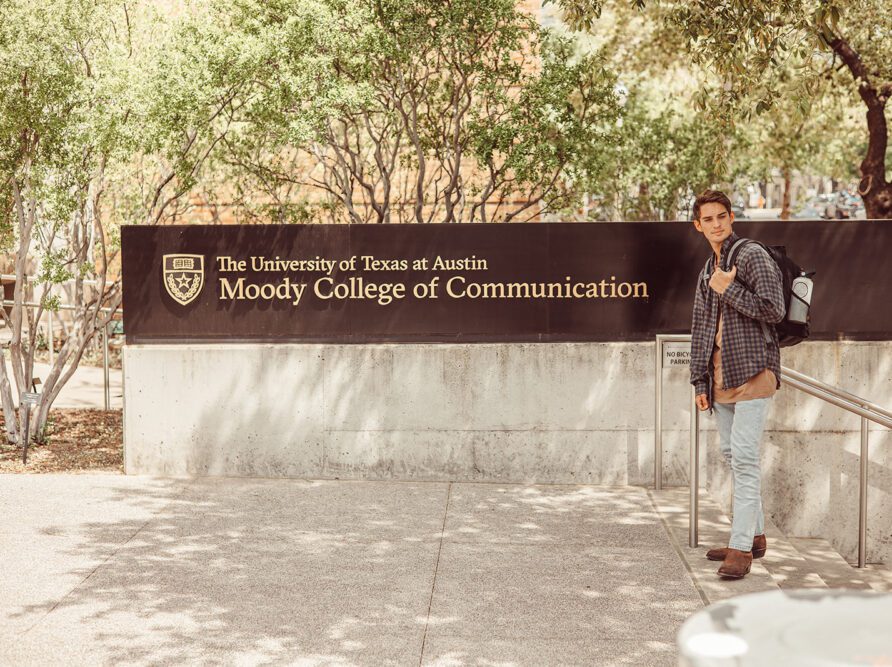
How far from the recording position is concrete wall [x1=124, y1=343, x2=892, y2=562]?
7605 mm

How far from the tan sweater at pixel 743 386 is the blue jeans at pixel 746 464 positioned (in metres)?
0.03

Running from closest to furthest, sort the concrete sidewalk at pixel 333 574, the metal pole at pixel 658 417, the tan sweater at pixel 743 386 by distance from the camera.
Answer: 1. the concrete sidewalk at pixel 333 574
2. the tan sweater at pixel 743 386
3. the metal pole at pixel 658 417

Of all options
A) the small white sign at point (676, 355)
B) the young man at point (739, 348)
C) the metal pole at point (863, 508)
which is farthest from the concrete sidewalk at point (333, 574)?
the metal pole at point (863, 508)

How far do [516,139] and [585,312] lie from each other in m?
3.05

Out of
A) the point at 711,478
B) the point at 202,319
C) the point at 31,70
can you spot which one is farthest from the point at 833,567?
the point at 31,70

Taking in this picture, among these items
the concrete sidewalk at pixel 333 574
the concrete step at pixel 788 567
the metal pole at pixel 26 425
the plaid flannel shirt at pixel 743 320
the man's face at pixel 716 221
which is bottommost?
the concrete step at pixel 788 567

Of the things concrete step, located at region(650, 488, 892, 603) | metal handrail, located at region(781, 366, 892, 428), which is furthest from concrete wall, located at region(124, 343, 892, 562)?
metal handrail, located at region(781, 366, 892, 428)

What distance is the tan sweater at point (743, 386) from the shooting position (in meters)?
5.34

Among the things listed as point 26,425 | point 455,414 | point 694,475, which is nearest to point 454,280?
point 455,414

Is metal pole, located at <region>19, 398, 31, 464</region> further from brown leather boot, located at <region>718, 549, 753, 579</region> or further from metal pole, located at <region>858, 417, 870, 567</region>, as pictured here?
metal pole, located at <region>858, 417, 870, 567</region>

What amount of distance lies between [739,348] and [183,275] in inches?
160

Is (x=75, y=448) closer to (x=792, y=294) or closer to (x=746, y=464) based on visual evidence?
(x=746, y=464)

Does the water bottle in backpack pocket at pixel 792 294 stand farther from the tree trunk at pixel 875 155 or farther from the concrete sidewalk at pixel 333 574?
the tree trunk at pixel 875 155

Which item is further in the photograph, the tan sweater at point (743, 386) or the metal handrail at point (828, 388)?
the metal handrail at point (828, 388)
